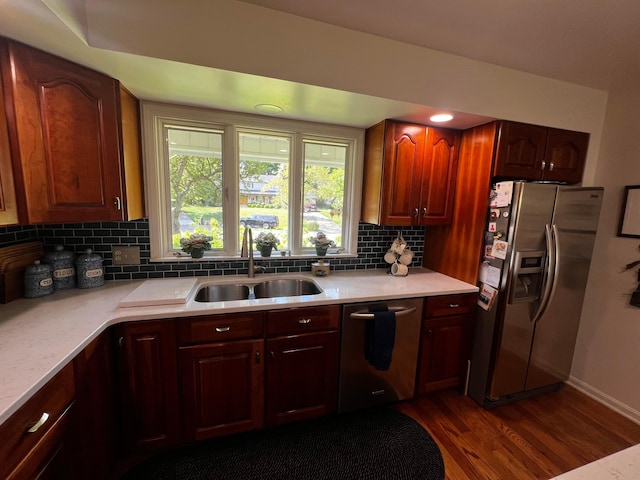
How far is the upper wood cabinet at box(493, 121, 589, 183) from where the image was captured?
1860 mm

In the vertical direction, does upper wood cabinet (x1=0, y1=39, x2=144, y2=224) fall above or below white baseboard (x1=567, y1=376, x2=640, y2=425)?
above

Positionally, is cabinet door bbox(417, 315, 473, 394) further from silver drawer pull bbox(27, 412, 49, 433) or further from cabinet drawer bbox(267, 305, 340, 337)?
silver drawer pull bbox(27, 412, 49, 433)

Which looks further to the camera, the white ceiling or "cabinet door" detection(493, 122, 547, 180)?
"cabinet door" detection(493, 122, 547, 180)

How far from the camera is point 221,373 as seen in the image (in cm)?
152

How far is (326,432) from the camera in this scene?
1729 millimetres

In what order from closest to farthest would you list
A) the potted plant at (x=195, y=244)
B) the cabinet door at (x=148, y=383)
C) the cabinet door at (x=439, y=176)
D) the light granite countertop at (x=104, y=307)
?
1. the light granite countertop at (x=104, y=307)
2. the cabinet door at (x=148, y=383)
3. the potted plant at (x=195, y=244)
4. the cabinet door at (x=439, y=176)

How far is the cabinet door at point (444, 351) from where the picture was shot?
76.7 inches

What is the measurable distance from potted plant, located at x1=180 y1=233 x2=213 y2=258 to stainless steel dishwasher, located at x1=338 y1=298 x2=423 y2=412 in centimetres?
114

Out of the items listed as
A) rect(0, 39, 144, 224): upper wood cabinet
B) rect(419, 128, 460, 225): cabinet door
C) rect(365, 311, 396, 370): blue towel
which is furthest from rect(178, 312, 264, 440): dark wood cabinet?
rect(419, 128, 460, 225): cabinet door

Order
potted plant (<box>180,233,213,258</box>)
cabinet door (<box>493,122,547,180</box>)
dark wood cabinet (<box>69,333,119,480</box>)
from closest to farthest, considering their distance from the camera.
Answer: dark wood cabinet (<box>69,333,119,480</box>), cabinet door (<box>493,122,547,180</box>), potted plant (<box>180,233,213,258</box>)

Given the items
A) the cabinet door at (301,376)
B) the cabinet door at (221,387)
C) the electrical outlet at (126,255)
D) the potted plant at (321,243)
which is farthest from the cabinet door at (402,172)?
the electrical outlet at (126,255)

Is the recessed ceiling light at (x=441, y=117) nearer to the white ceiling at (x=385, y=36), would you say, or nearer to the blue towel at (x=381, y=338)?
the white ceiling at (x=385, y=36)

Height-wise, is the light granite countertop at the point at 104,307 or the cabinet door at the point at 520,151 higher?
the cabinet door at the point at 520,151

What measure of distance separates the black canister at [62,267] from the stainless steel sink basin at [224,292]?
2.49 ft
